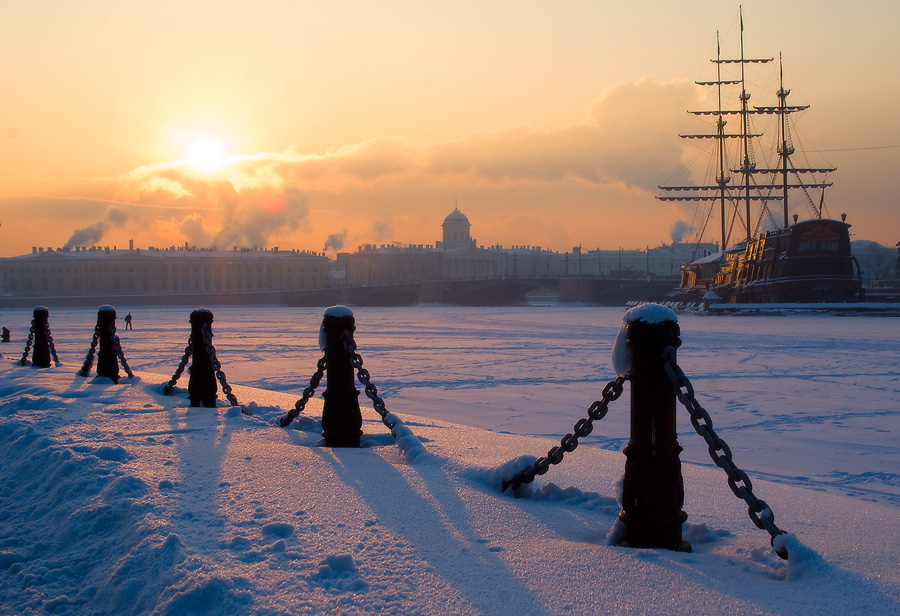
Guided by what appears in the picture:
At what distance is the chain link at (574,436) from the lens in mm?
3152

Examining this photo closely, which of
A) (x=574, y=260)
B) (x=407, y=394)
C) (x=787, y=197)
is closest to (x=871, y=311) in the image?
(x=787, y=197)

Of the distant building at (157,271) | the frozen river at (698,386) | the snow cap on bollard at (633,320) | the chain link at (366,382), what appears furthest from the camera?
the distant building at (157,271)

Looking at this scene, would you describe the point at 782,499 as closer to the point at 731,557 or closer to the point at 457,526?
the point at 731,557

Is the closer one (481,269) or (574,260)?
(481,269)

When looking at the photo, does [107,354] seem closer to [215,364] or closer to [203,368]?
[203,368]

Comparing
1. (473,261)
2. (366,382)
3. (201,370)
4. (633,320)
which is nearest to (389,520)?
(633,320)

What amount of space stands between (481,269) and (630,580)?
10793cm

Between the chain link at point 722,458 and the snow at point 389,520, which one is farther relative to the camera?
the chain link at point 722,458

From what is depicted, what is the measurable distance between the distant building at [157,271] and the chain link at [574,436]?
277ft

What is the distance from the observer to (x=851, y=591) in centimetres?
238

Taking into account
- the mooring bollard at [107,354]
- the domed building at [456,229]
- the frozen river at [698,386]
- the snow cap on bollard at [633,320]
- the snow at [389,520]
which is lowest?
the frozen river at [698,386]

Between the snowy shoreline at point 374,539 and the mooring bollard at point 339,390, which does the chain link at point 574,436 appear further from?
the mooring bollard at point 339,390

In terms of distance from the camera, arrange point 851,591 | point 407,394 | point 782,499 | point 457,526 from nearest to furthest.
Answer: point 851,591 → point 457,526 → point 782,499 → point 407,394

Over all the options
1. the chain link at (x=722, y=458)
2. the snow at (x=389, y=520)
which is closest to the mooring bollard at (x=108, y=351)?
the snow at (x=389, y=520)
